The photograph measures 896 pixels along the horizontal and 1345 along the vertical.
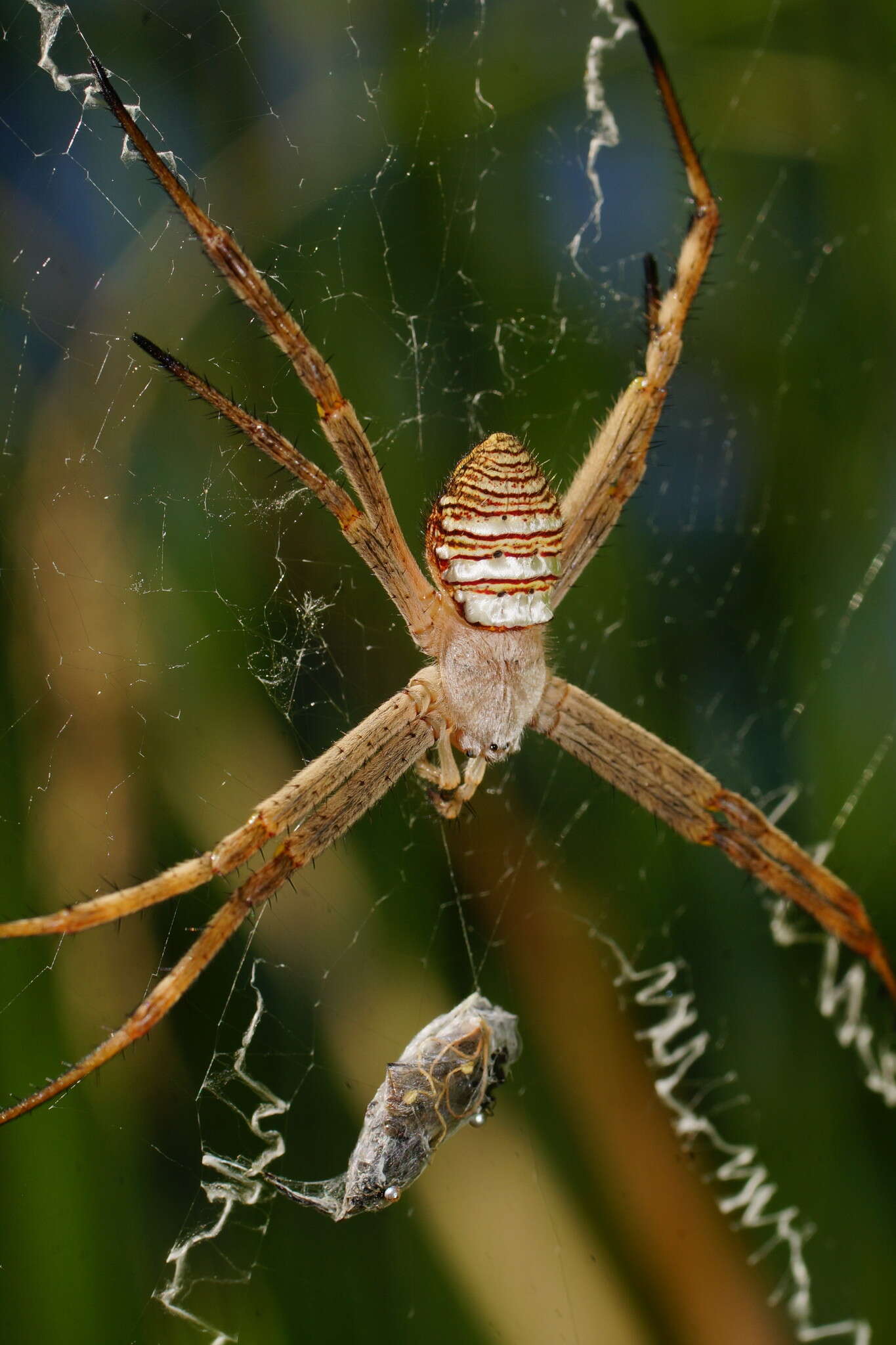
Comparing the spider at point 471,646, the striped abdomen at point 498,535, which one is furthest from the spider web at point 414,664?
the striped abdomen at point 498,535

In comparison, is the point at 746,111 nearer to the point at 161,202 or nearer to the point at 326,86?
the point at 326,86

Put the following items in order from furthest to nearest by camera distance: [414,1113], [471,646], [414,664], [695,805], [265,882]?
1. [414,664]
2. [695,805]
3. [471,646]
4. [414,1113]
5. [265,882]

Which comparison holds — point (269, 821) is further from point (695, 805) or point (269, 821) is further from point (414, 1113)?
point (695, 805)

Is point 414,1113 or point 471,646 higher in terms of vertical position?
point 471,646

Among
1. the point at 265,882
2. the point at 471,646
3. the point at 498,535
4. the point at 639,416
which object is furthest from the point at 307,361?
the point at 265,882

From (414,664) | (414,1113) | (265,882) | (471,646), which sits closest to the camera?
(265,882)

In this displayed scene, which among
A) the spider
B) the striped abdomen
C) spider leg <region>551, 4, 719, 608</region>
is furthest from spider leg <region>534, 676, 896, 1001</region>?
the striped abdomen

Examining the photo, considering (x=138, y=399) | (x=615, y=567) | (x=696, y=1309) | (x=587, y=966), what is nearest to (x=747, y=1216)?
(x=696, y=1309)
